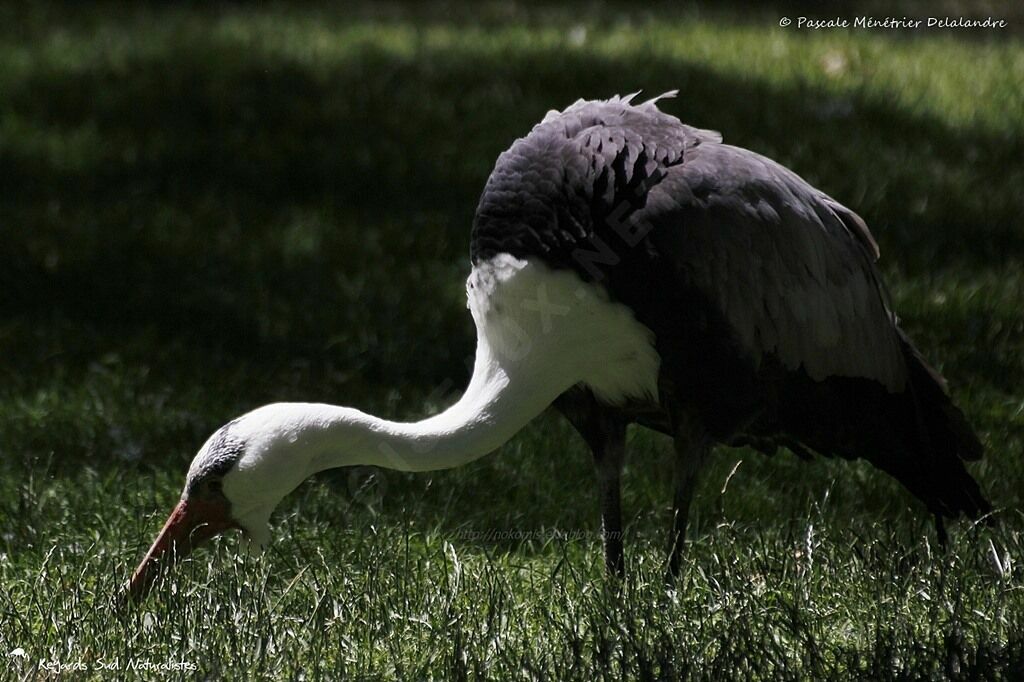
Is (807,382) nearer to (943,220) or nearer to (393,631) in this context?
(393,631)

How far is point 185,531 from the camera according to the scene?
159 inches

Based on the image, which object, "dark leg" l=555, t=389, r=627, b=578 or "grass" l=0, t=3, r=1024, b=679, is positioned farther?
"dark leg" l=555, t=389, r=627, b=578

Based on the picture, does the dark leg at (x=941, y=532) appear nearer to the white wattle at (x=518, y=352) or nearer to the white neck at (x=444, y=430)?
the white wattle at (x=518, y=352)

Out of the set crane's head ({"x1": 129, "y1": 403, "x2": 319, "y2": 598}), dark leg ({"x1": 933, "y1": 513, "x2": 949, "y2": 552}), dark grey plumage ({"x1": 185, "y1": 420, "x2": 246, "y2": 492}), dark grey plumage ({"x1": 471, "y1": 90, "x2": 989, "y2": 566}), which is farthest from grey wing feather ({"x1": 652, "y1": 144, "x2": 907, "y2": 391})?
dark grey plumage ({"x1": 185, "y1": 420, "x2": 246, "y2": 492})

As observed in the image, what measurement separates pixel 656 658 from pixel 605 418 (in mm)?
1038

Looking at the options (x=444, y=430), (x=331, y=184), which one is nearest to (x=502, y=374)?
(x=444, y=430)

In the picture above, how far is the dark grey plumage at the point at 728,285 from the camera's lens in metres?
4.00

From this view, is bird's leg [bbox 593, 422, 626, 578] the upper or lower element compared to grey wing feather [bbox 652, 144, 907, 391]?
lower

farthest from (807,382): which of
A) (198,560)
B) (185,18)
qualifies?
(185,18)

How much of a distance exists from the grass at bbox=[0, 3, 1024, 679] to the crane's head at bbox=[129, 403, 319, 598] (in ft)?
0.37

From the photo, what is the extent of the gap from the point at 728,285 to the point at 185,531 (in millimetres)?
1481

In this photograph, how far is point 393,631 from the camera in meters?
3.84

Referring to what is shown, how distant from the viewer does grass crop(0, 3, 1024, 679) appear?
375 centimetres

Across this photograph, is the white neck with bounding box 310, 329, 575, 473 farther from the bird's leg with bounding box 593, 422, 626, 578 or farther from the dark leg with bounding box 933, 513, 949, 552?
the dark leg with bounding box 933, 513, 949, 552
